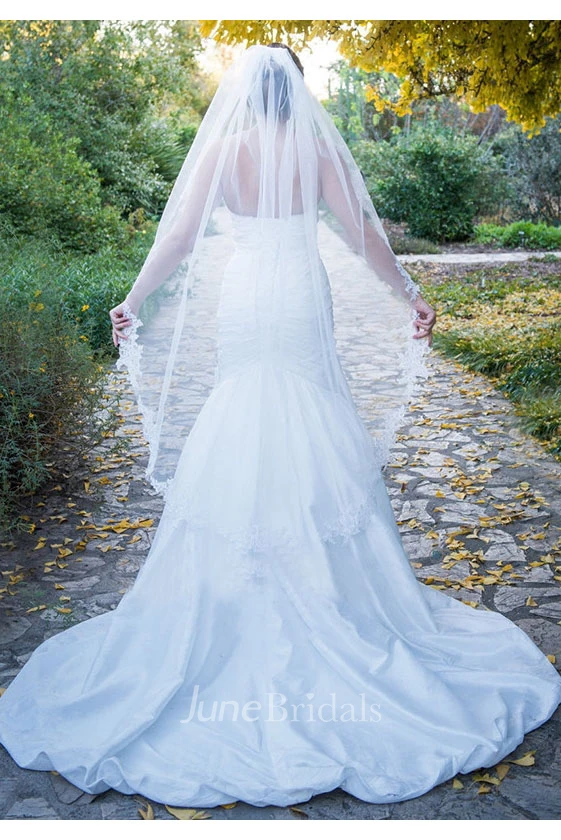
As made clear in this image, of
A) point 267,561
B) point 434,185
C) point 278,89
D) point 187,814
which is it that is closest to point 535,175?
point 434,185

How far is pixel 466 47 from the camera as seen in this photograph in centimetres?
726

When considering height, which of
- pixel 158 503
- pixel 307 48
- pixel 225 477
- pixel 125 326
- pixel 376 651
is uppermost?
pixel 307 48

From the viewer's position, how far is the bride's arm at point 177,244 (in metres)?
2.82

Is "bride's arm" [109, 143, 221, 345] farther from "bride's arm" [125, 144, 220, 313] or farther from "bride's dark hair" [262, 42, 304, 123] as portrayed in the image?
"bride's dark hair" [262, 42, 304, 123]

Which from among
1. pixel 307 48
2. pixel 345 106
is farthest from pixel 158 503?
pixel 345 106

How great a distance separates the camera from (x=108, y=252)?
1021 centimetres

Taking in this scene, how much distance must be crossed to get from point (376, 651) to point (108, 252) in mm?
8216

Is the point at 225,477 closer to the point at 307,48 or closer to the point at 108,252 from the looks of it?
the point at 307,48

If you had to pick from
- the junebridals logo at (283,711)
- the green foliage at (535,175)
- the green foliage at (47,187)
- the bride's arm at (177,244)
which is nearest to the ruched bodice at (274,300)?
the bride's arm at (177,244)

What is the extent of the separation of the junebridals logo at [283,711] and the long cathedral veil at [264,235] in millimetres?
783

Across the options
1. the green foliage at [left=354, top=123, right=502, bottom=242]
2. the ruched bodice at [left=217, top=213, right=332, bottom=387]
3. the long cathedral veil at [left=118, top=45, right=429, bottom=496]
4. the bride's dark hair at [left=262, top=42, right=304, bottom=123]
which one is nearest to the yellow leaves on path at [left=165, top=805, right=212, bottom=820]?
the long cathedral veil at [left=118, top=45, right=429, bottom=496]

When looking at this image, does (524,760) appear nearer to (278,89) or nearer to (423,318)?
(423,318)

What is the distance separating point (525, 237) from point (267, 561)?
13940mm

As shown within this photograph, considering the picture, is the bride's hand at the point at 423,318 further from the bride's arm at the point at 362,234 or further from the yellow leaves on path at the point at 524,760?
the yellow leaves on path at the point at 524,760
